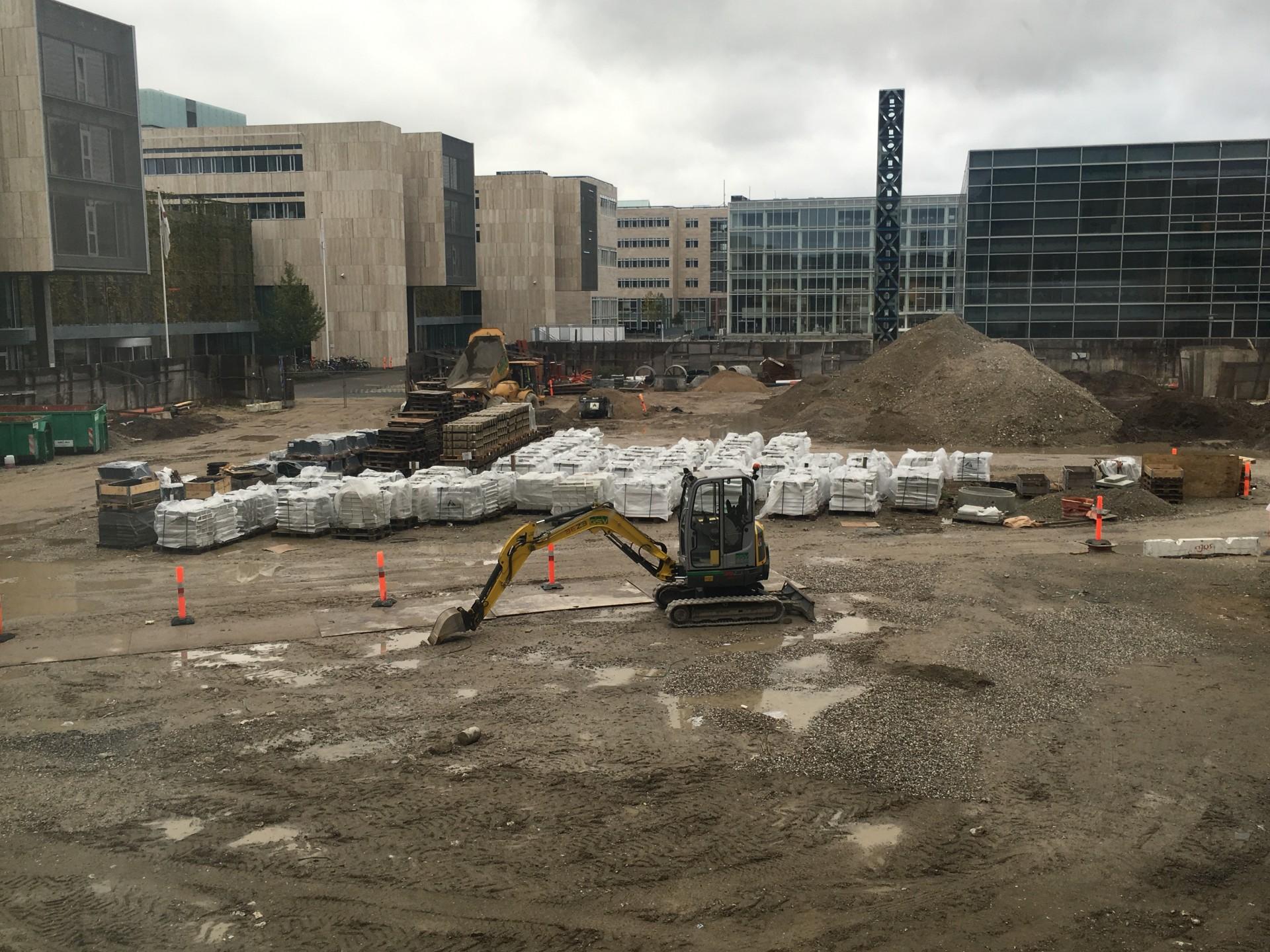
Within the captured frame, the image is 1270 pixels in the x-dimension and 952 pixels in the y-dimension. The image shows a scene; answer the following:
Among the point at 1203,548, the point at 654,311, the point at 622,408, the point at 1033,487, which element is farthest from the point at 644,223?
the point at 1203,548

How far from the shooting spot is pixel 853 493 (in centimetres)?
2453

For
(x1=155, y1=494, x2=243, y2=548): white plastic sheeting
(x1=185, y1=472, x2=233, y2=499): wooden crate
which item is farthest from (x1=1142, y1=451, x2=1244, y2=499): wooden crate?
(x1=185, y1=472, x2=233, y2=499): wooden crate

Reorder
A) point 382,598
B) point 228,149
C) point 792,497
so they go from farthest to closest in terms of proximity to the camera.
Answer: point 228,149
point 792,497
point 382,598

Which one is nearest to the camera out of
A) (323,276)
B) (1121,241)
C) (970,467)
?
(970,467)

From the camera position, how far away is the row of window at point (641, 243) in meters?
121

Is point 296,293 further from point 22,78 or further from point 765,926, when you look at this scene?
point 765,926

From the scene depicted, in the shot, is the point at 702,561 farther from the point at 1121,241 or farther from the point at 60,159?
the point at 1121,241

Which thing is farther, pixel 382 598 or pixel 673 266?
pixel 673 266

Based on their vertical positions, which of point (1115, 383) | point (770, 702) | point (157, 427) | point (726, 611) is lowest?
point (770, 702)

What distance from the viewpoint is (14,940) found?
332 inches

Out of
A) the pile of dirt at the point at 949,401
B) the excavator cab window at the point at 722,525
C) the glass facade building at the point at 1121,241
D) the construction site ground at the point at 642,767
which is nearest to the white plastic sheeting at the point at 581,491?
the construction site ground at the point at 642,767

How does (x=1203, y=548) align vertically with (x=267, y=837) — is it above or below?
above

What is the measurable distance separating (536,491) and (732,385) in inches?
1292

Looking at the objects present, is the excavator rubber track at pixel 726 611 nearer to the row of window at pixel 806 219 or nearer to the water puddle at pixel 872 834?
the water puddle at pixel 872 834
